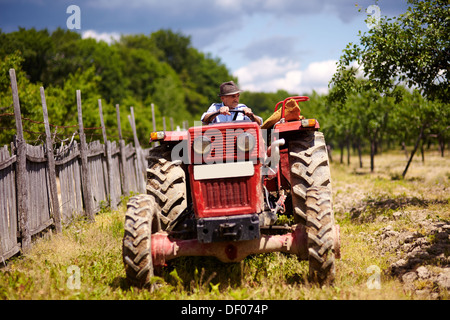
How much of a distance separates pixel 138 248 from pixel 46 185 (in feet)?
12.7

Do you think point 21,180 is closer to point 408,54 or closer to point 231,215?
point 231,215

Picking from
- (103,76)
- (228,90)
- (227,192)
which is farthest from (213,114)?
(103,76)

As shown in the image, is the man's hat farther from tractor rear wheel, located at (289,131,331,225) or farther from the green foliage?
the green foliage

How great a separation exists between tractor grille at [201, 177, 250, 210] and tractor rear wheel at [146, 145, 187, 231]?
0.74m

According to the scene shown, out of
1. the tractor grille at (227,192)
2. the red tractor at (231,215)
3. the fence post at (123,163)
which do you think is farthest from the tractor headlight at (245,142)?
the fence post at (123,163)

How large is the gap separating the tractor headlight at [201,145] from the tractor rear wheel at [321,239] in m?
1.17

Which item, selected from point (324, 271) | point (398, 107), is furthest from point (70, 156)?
point (398, 107)

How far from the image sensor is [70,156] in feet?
27.1

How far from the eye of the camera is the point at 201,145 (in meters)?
4.14

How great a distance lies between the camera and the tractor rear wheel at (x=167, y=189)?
4.87m

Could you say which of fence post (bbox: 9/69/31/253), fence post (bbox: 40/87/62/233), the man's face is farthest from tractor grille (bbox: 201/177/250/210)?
fence post (bbox: 40/87/62/233)
